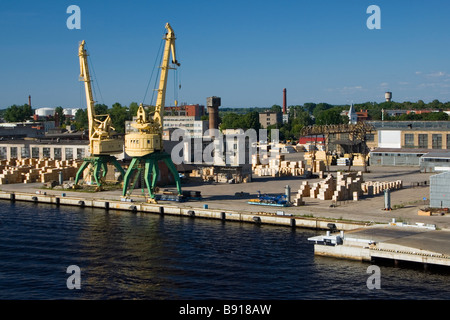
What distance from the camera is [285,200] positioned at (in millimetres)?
56406

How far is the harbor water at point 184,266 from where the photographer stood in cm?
3306

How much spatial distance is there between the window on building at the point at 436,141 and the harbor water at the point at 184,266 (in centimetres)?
5192

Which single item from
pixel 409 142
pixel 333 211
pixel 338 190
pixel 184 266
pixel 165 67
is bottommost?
pixel 184 266

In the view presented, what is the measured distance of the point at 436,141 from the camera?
94.1 meters

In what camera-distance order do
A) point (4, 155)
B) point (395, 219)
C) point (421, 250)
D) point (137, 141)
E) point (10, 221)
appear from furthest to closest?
point (4, 155) < point (137, 141) < point (10, 221) < point (395, 219) < point (421, 250)

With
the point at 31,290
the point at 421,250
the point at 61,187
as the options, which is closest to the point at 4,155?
the point at 61,187

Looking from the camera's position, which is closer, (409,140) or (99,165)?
(99,165)

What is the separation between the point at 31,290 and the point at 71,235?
564 inches

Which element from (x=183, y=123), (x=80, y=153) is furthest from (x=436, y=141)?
(x=183, y=123)

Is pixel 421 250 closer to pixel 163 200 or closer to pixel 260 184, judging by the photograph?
pixel 163 200

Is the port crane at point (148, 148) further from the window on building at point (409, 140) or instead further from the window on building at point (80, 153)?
the window on building at point (409, 140)

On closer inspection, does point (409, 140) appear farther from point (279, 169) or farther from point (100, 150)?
point (100, 150)

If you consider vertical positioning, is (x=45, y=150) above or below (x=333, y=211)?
above

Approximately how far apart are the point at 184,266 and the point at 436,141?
216ft
